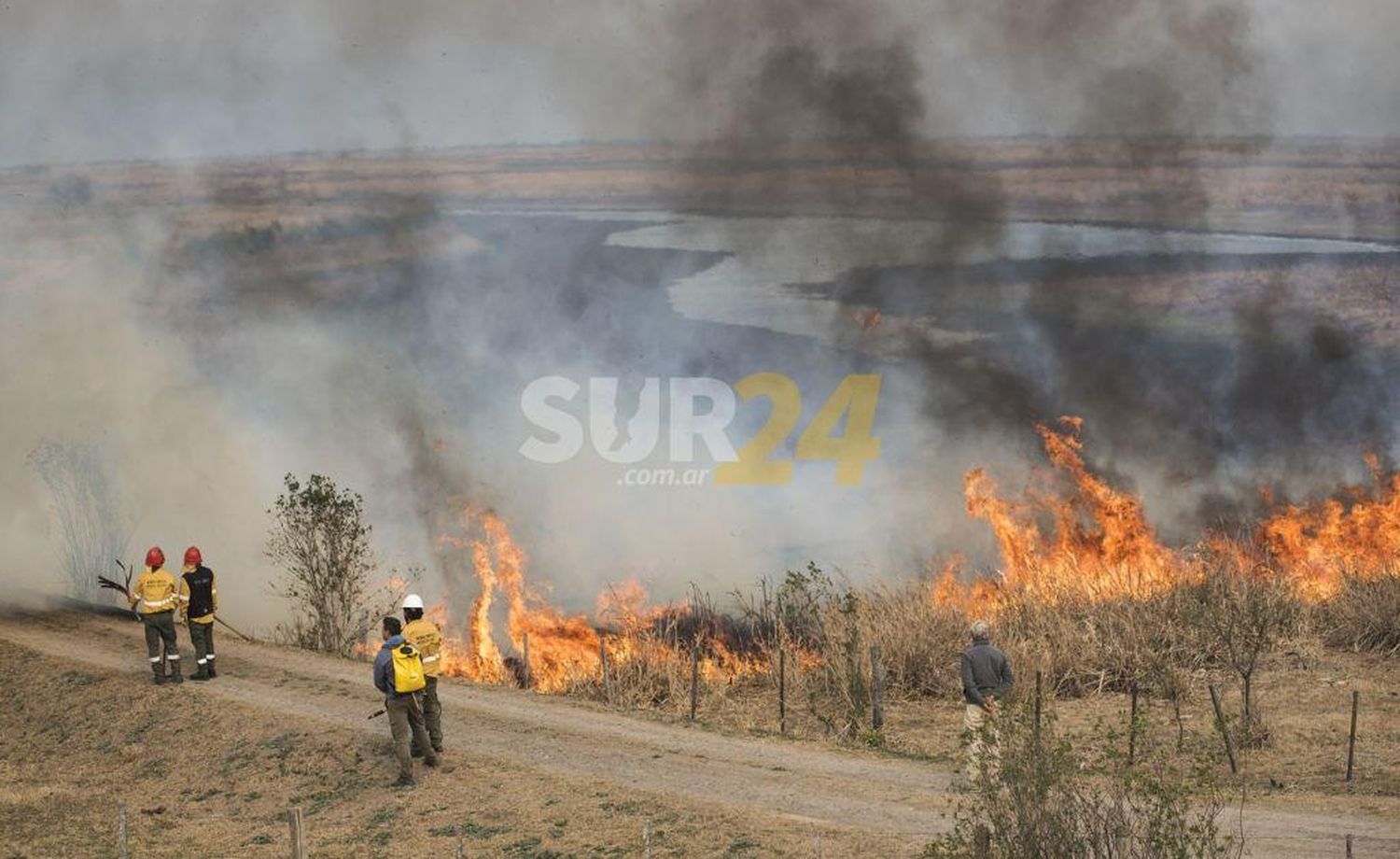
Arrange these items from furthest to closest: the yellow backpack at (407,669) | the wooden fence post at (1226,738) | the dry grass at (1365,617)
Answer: the dry grass at (1365,617) → the wooden fence post at (1226,738) → the yellow backpack at (407,669)

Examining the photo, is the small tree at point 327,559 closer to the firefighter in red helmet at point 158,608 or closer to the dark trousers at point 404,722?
the firefighter in red helmet at point 158,608

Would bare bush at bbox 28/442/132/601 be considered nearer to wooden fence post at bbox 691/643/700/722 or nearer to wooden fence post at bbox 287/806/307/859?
wooden fence post at bbox 691/643/700/722

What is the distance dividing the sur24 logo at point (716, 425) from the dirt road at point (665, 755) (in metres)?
19.7

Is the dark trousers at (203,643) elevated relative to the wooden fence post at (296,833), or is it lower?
elevated

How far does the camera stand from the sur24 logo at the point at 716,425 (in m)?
46.4

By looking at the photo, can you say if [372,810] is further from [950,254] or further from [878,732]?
[950,254]

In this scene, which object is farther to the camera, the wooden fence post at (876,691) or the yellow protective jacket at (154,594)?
the yellow protective jacket at (154,594)

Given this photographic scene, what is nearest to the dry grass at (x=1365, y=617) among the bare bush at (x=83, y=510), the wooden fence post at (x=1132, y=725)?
the wooden fence post at (x=1132, y=725)

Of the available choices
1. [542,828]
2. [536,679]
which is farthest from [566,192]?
[542,828]

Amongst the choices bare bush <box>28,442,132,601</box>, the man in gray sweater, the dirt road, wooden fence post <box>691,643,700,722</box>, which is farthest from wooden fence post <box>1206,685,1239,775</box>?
bare bush <box>28,442,132,601</box>

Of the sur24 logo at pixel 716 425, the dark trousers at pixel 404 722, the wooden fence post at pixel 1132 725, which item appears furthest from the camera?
the sur24 logo at pixel 716 425

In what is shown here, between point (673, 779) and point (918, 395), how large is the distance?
29209mm

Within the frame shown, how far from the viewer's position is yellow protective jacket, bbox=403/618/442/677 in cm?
1995

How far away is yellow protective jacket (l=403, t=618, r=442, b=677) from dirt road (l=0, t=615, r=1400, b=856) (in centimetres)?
159
